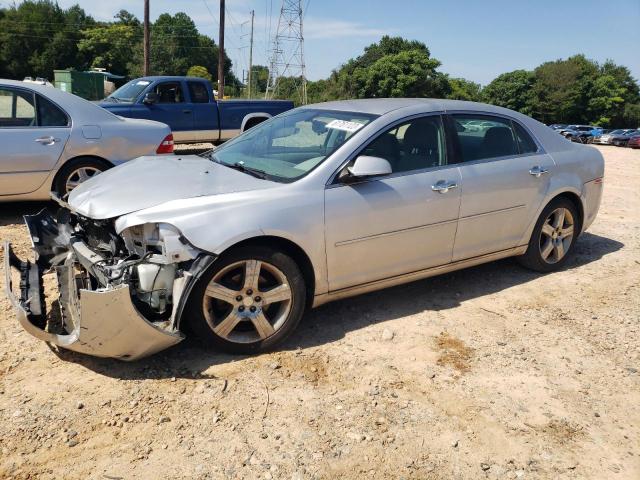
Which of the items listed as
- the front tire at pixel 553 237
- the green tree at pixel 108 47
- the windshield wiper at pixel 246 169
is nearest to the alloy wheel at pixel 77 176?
the windshield wiper at pixel 246 169

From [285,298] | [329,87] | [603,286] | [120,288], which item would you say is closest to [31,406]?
[120,288]

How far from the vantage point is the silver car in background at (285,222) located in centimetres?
324

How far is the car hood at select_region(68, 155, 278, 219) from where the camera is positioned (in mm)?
3430

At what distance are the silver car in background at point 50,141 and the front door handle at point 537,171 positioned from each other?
4.67 meters

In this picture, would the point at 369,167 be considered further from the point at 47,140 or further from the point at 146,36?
the point at 146,36

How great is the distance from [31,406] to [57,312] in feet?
3.67

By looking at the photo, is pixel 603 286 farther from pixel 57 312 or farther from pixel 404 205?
pixel 57 312

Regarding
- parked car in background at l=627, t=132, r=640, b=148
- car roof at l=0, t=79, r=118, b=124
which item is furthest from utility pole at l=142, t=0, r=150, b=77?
parked car in background at l=627, t=132, r=640, b=148

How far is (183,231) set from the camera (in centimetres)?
323

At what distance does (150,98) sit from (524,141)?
27.7ft

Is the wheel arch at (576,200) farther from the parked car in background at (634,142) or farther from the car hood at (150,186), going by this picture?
the parked car in background at (634,142)

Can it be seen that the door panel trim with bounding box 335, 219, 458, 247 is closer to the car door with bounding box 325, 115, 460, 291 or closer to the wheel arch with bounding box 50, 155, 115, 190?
the car door with bounding box 325, 115, 460, 291

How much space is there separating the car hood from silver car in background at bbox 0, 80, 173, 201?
8.58 feet

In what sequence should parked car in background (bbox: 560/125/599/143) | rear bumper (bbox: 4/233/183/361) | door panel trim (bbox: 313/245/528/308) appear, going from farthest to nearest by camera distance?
parked car in background (bbox: 560/125/599/143) → door panel trim (bbox: 313/245/528/308) → rear bumper (bbox: 4/233/183/361)
